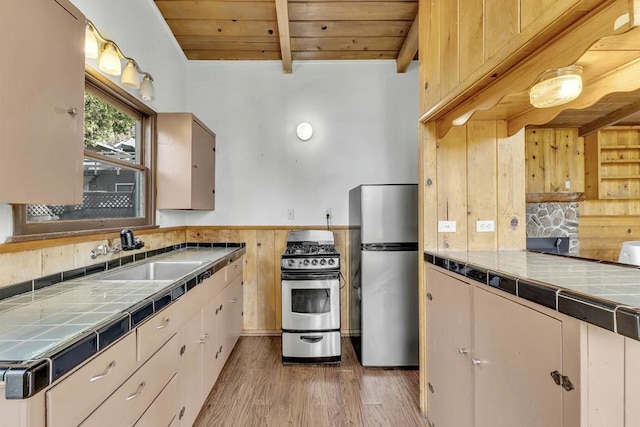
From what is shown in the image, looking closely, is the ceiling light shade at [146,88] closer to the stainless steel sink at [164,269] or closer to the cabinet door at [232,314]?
the stainless steel sink at [164,269]

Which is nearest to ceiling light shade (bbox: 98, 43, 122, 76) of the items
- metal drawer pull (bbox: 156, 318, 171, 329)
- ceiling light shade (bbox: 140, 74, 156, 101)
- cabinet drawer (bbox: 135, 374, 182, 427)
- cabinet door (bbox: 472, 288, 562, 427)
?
ceiling light shade (bbox: 140, 74, 156, 101)

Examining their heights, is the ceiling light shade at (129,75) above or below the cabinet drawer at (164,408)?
above

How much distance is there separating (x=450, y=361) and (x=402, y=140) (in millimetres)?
2368

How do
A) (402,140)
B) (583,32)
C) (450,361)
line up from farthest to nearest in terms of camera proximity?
(402,140)
(450,361)
(583,32)

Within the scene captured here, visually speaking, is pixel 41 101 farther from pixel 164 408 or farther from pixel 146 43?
pixel 146 43

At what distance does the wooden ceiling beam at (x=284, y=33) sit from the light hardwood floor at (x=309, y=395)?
9.37 feet

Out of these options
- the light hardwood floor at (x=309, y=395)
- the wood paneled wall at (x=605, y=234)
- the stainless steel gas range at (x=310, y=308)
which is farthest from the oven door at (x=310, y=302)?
the wood paneled wall at (x=605, y=234)

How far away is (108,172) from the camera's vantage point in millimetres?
2131

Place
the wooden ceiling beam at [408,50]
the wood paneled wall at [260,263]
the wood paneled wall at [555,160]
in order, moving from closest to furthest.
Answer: the wooden ceiling beam at [408,50]
the wood paneled wall at [555,160]
the wood paneled wall at [260,263]

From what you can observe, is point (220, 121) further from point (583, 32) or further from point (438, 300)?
point (583, 32)

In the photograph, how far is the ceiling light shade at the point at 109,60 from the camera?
5.58ft

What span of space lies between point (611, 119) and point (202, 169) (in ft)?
10.2

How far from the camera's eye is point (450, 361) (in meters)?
1.57

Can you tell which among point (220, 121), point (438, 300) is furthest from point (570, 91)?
point (220, 121)
